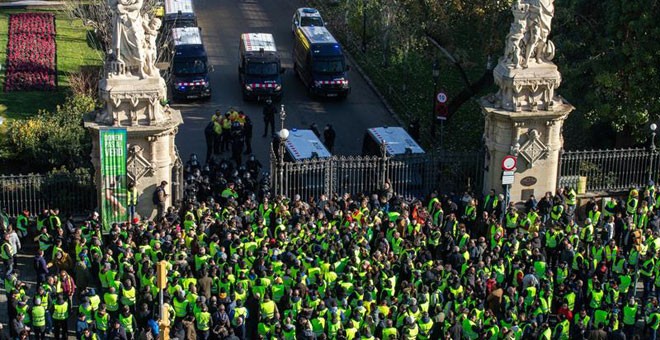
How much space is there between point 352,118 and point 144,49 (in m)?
16.8

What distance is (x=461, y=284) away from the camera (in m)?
31.3

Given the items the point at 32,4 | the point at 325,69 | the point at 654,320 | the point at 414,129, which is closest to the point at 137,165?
the point at 414,129

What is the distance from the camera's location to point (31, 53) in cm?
5556

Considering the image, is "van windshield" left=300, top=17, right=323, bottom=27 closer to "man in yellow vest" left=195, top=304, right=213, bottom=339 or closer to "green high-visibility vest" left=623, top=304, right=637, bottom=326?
"man in yellow vest" left=195, top=304, right=213, bottom=339

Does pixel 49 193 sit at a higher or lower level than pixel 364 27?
lower

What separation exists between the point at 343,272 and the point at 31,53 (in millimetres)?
28984

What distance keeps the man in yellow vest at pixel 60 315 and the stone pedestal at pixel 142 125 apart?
6.19m

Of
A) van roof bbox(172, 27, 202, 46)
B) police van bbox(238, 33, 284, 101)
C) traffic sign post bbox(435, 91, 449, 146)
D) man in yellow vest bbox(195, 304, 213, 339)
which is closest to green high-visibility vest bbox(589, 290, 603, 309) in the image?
man in yellow vest bbox(195, 304, 213, 339)

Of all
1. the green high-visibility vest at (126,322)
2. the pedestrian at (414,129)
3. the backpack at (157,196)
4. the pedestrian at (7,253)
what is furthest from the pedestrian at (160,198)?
the pedestrian at (414,129)

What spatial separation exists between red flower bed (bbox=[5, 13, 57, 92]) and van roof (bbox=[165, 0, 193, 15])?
5.60 metres

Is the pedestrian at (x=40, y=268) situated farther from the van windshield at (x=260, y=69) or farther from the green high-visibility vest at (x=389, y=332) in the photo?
the van windshield at (x=260, y=69)

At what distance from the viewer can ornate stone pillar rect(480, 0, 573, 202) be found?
36.6 meters

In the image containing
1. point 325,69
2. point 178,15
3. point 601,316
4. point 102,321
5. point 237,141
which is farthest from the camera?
point 178,15

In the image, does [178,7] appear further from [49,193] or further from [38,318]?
[38,318]
